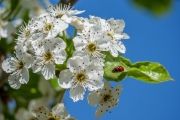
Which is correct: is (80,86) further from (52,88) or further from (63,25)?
(52,88)

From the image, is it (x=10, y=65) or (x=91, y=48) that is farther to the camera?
(x=10, y=65)

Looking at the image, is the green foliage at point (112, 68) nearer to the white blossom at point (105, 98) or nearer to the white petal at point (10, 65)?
the white blossom at point (105, 98)

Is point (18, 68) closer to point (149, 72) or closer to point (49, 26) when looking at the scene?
point (49, 26)

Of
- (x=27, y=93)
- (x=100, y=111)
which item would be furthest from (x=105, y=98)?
(x=27, y=93)

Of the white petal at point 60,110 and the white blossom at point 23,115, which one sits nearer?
the white petal at point 60,110

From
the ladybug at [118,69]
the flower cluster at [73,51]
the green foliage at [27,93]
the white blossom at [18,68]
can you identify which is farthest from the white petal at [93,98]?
the green foliage at [27,93]

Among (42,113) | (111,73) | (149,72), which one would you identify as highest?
(149,72)

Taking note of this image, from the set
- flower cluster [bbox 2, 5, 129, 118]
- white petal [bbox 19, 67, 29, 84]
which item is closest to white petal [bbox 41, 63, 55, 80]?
flower cluster [bbox 2, 5, 129, 118]
